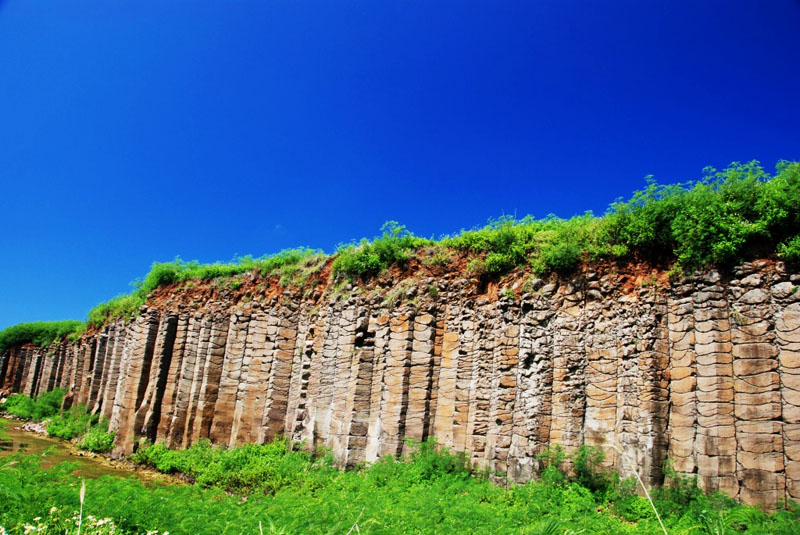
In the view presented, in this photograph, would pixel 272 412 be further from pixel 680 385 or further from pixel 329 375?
pixel 680 385

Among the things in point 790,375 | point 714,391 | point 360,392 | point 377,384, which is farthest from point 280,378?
point 790,375

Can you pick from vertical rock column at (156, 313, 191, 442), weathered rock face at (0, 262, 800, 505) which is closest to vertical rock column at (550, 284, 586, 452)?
weathered rock face at (0, 262, 800, 505)

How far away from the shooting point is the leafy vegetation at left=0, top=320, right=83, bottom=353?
36.6m

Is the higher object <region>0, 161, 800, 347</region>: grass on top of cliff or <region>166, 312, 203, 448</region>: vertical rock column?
<region>0, 161, 800, 347</region>: grass on top of cliff

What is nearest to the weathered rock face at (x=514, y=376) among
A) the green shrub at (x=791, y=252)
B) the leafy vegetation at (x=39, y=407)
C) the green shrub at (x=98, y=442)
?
the green shrub at (x=791, y=252)

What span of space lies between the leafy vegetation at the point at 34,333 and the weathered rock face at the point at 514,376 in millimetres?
18640

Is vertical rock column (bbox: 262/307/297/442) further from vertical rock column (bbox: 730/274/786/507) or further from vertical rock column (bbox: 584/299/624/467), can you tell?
vertical rock column (bbox: 730/274/786/507)

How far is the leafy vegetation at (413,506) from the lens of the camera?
26.9 feet

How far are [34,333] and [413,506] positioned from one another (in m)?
Answer: 39.4

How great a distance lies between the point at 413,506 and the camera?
32.5 feet

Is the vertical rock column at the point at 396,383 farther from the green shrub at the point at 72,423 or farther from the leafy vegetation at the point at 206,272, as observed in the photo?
the green shrub at the point at 72,423

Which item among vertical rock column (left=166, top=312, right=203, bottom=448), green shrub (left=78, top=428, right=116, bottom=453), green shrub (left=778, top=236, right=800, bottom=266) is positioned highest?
green shrub (left=778, top=236, right=800, bottom=266)

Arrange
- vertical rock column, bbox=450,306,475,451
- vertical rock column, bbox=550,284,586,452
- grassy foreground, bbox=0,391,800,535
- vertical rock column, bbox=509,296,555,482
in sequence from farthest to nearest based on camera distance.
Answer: vertical rock column, bbox=450,306,475,451 < vertical rock column, bbox=509,296,555,482 < vertical rock column, bbox=550,284,586,452 < grassy foreground, bbox=0,391,800,535

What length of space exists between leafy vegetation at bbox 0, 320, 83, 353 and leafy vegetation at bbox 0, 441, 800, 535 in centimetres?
3025
